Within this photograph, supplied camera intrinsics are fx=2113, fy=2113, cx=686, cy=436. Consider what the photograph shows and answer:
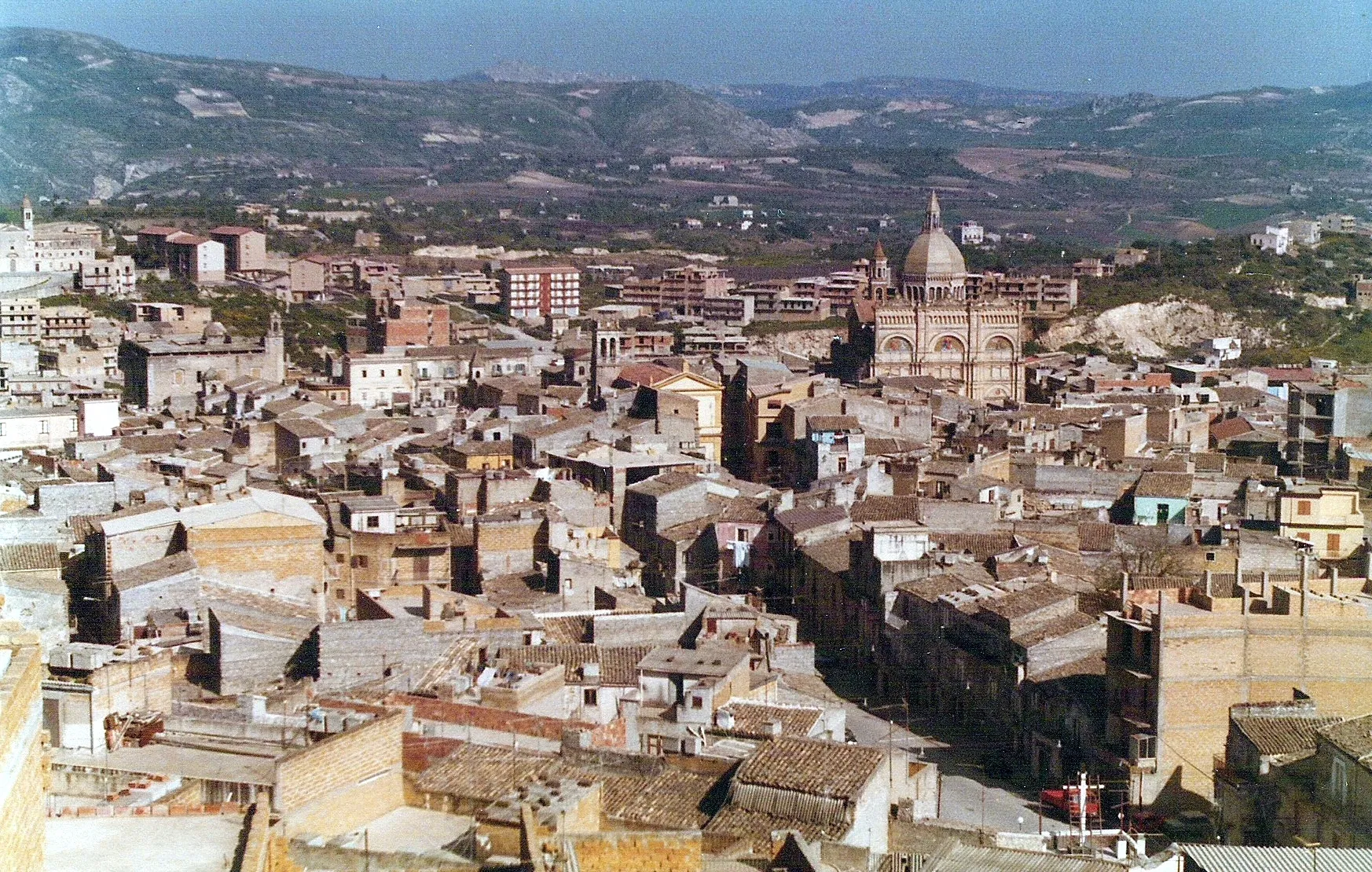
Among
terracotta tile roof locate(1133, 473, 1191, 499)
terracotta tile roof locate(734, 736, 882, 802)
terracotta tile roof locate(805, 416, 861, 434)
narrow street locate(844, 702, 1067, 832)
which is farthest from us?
terracotta tile roof locate(805, 416, 861, 434)

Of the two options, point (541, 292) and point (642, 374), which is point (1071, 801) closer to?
point (642, 374)

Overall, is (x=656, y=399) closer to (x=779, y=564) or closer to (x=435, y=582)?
(x=779, y=564)

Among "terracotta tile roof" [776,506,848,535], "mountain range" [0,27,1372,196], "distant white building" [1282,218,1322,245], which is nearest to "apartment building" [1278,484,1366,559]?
"terracotta tile roof" [776,506,848,535]

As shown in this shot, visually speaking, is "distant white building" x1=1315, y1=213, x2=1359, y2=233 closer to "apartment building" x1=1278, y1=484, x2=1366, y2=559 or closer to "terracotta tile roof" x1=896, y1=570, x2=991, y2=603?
"apartment building" x1=1278, y1=484, x2=1366, y2=559

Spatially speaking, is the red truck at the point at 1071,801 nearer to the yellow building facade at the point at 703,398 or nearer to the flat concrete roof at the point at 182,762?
the flat concrete roof at the point at 182,762

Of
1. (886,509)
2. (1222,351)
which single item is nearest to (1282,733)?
(886,509)

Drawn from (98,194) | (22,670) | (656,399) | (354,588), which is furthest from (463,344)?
(98,194)
